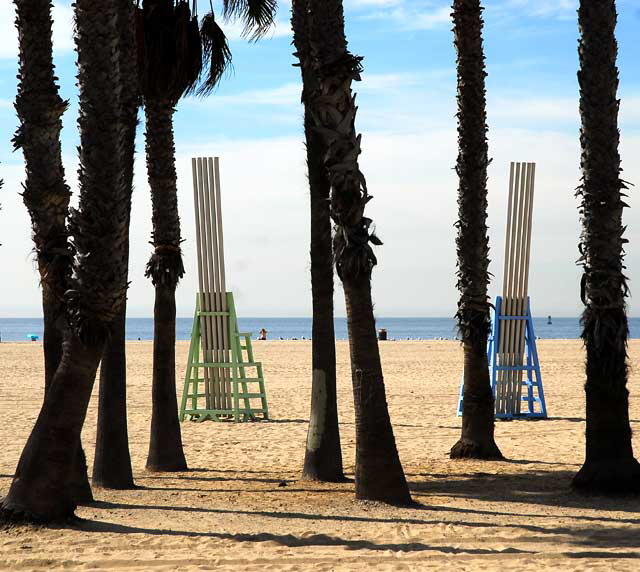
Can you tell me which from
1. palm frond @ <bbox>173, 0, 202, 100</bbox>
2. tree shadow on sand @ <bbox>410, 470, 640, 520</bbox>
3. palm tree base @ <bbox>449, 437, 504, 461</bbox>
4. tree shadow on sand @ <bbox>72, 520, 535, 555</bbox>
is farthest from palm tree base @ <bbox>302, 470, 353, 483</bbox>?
palm frond @ <bbox>173, 0, 202, 100</bbox>

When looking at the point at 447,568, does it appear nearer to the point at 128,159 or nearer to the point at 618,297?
the point at 618,297

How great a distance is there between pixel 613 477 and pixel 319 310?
326 cm

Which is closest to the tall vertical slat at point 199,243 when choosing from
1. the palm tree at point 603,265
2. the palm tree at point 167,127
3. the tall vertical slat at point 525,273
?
the palm tree at point 167,127

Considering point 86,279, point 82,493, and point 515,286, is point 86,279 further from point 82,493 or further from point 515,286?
point 515,286

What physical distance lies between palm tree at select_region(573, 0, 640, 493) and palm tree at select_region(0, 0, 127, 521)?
4190 mm

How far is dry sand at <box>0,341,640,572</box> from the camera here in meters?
6.53

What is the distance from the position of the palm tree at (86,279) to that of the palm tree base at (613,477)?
4.57 metres

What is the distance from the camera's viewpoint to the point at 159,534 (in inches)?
288

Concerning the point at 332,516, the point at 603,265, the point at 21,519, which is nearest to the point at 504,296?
the point at 603,265

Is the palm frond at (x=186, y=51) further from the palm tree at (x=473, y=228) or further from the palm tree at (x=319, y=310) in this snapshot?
the palm tree at (x=473, y=228)

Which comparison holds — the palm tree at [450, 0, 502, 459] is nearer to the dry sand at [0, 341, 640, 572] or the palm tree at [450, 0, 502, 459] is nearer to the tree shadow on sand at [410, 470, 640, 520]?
the dry sand at [0, 341, 640, 572]

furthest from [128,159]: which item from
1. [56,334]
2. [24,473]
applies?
[24,473]

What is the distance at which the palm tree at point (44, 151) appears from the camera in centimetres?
848

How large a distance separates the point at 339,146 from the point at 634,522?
3.85 metres
